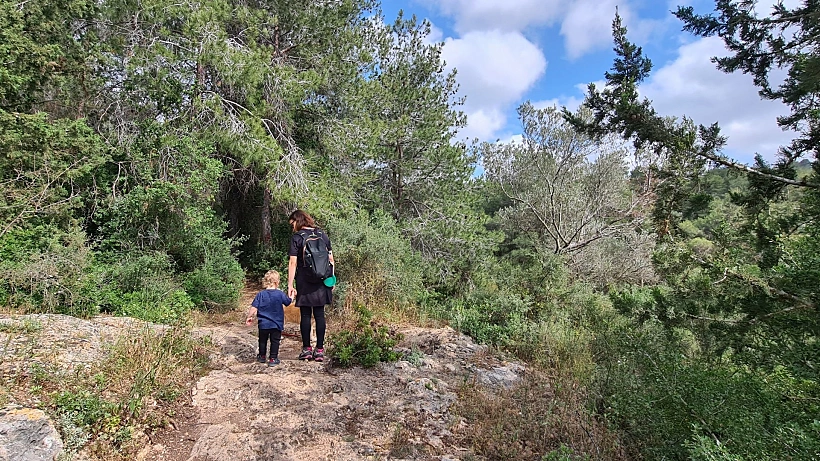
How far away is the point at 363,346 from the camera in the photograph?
179 inches

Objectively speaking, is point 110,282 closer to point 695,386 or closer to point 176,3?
point 176,3

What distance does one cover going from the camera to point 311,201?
7.88 metres

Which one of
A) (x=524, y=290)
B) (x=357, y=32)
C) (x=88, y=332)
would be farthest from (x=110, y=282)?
(x=357, y=32)

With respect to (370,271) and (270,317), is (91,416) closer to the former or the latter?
(270,317)

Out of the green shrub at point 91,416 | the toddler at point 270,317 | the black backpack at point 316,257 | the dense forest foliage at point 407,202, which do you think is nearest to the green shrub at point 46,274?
the dense forest foliage at point 407,202

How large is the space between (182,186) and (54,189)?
1.65 meters

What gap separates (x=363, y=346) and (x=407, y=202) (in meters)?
7.08

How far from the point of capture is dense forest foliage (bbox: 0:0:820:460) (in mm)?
3314

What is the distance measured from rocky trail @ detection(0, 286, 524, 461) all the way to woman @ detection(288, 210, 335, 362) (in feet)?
0.88

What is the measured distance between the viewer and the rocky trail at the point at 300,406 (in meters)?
2.88

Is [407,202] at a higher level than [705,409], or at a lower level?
higher

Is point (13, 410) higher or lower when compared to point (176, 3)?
lower

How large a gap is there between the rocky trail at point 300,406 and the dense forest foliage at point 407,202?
98 cm

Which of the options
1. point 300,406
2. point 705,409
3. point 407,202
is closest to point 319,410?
point 300,406
